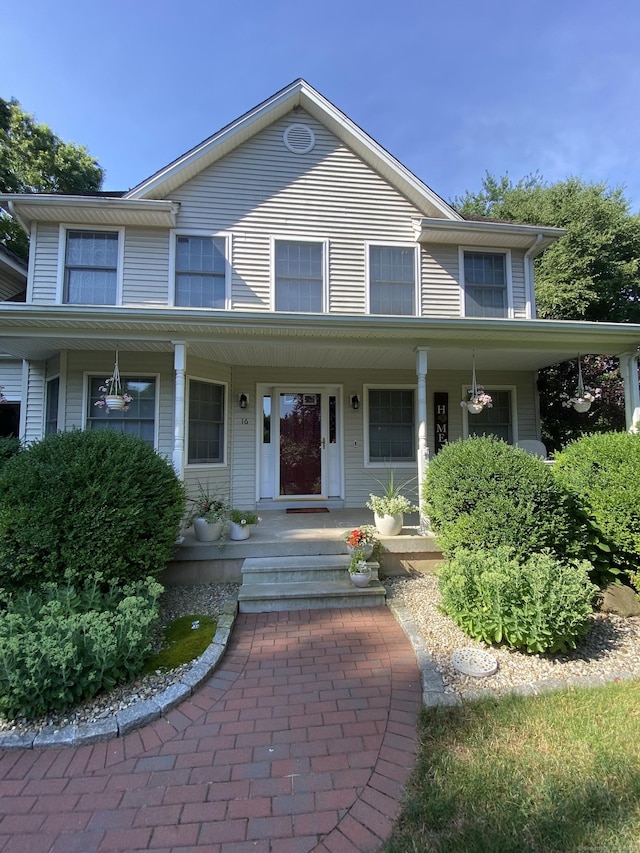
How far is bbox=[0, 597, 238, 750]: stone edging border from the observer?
2.37 meters

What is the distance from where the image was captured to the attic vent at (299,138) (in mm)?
7516

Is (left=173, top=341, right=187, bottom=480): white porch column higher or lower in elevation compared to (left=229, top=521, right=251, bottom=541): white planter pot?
higher

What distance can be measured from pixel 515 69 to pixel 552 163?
970cm

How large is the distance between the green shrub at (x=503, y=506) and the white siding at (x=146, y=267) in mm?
5631

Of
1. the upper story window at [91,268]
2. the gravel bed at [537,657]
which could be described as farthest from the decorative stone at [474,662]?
the upper story window at [91,268]

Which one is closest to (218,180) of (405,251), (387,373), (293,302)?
(293,302)

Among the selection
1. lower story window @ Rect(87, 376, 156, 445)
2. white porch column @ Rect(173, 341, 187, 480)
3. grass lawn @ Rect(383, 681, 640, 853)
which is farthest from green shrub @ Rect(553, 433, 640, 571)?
lower story window @ Rect(87, 376, 156, 445)

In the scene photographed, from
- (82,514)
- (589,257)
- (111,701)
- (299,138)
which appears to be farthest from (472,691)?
(589,257)

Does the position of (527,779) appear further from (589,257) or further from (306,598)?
(589,257)

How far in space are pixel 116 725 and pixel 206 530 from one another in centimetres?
266

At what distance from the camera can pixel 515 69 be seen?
8.77 meters

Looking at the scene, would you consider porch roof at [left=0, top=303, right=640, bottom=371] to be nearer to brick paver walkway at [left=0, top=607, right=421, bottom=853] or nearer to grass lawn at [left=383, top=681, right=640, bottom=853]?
brick paver walkway at [left=0, top=607, right=421, bottom=853]

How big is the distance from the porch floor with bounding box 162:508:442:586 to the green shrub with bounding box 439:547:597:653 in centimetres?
154

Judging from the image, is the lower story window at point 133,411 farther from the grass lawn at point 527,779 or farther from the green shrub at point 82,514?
the grass lawn at point 527,779
